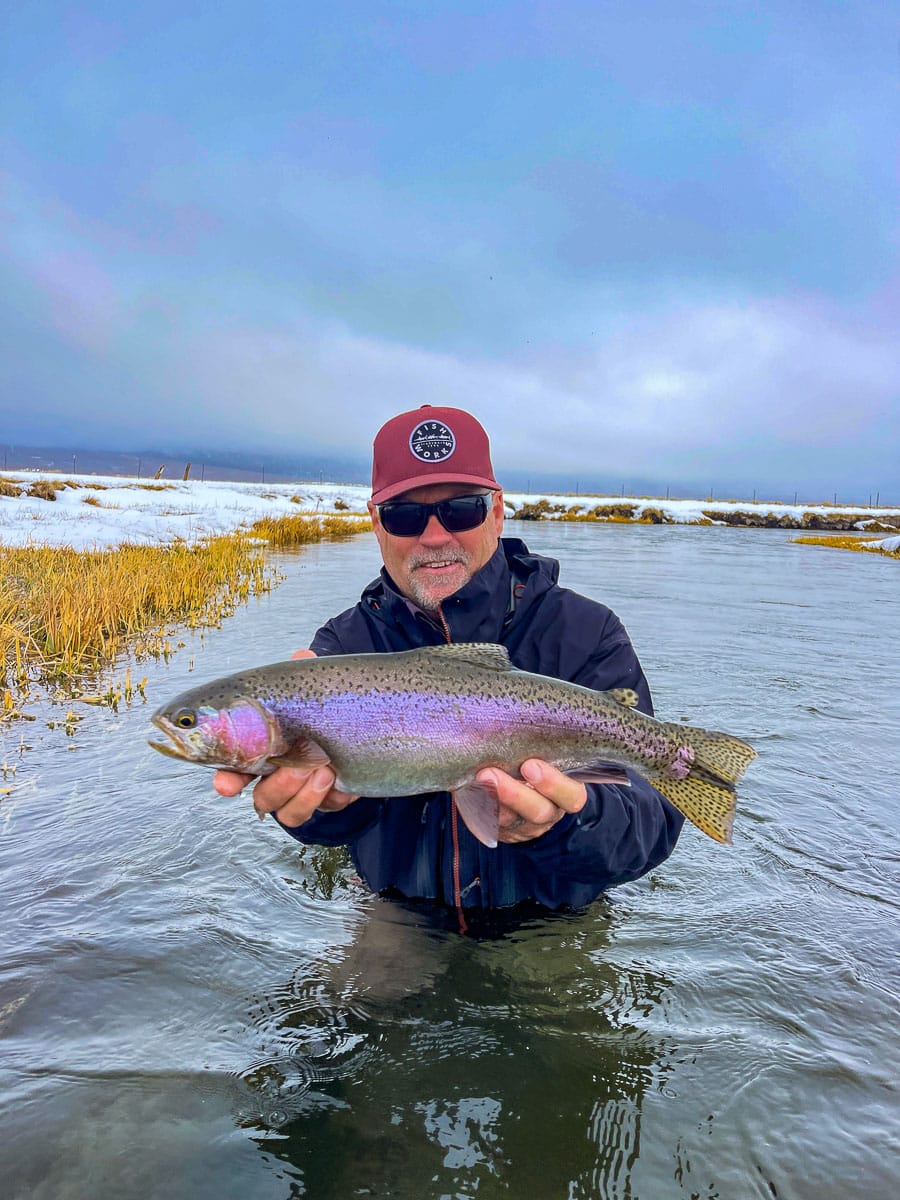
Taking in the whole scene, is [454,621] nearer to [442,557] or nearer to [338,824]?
[442,557]

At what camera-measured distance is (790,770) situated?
6.81 m

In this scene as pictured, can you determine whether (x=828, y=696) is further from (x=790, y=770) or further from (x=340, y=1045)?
(x=340, y=1045)

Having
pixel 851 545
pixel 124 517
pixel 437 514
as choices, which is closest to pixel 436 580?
pixel 437 514

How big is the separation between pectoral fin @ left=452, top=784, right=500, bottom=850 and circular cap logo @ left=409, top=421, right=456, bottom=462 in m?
1.71

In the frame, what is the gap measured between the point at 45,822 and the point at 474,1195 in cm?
387

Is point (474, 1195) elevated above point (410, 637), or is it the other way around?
point (410, 637)

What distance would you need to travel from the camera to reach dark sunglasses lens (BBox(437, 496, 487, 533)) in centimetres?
393

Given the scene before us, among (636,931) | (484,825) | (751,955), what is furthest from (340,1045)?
(751,955)

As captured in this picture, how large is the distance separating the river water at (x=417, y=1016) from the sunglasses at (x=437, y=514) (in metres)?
2.10

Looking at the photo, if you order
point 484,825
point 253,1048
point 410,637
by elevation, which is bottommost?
point 253,1048

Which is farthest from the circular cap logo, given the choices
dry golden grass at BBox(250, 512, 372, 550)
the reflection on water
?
dry golden grass at BBox(250, 512, 372, 550)

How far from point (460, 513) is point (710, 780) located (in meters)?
1.75

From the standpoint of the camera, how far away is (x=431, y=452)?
3.96m

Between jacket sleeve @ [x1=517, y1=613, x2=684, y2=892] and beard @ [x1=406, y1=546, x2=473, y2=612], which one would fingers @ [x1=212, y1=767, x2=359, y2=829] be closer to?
jacket sleeve @ [x1=517, y1=613, x2=684, y2=892]
